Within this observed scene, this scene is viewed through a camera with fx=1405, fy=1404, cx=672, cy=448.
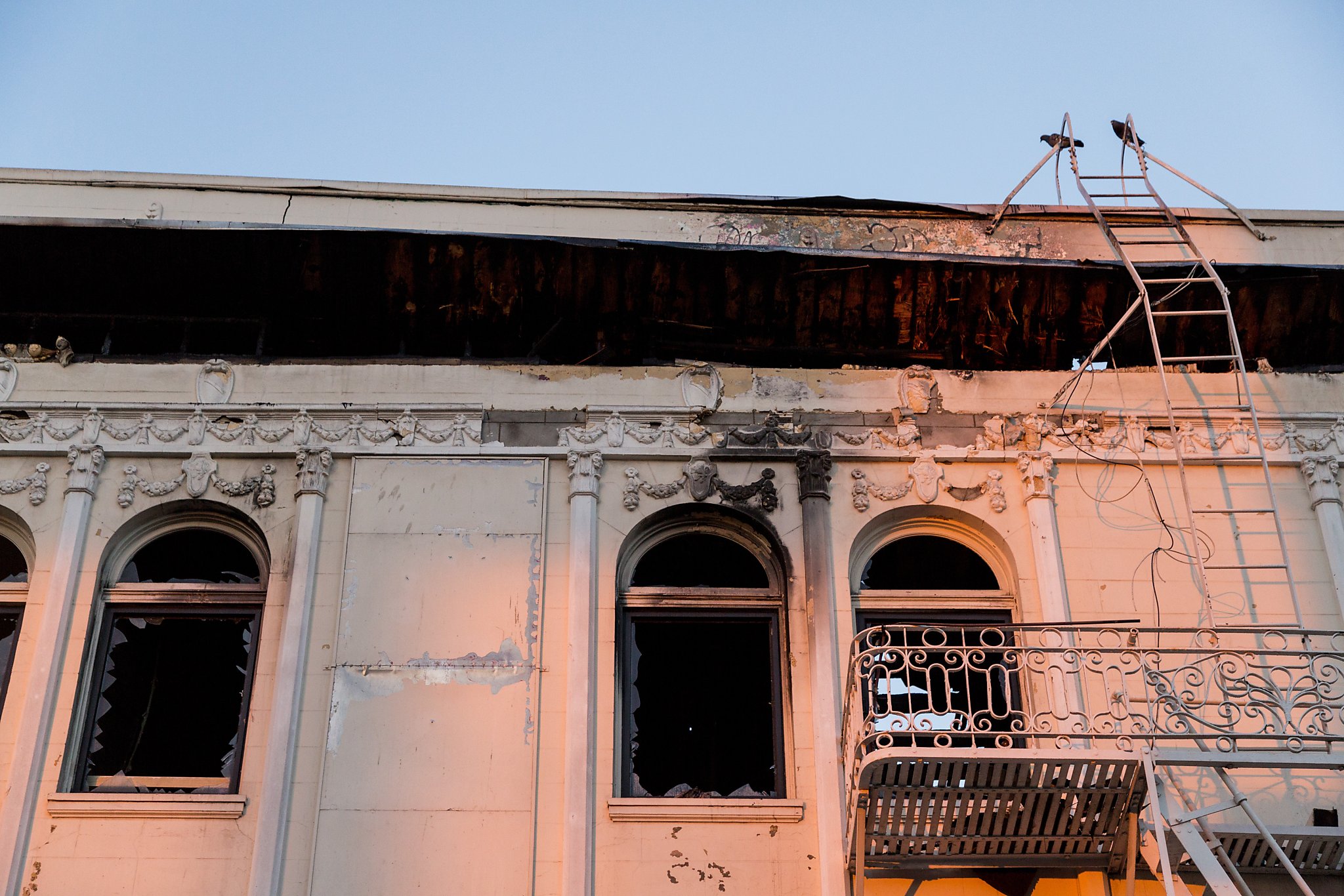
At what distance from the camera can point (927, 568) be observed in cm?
1261

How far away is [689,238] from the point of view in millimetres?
13633

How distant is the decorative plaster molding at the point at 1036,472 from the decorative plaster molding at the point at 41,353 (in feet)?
28.7

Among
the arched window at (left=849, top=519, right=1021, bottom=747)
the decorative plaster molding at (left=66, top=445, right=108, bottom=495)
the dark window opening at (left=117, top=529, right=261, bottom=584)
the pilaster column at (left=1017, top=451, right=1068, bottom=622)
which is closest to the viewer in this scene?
the arched window at (left=849, top=519, right=1021, bottom=747)

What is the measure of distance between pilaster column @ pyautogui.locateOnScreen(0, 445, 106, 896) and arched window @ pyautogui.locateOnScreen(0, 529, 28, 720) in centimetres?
32

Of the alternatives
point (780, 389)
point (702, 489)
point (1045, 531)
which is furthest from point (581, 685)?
point (1045, 531)

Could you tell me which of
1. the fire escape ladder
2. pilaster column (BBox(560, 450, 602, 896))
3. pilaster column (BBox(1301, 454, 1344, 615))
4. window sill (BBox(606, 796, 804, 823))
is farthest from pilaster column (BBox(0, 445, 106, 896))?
pilaster column (BBox(1301, 454, 1344, 615))

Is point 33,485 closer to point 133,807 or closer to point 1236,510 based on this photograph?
point 133,807

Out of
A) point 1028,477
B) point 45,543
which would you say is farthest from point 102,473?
point 1028,477

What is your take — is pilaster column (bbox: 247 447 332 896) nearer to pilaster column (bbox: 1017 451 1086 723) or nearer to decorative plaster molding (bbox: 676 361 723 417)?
decorative plaster molding (bbox: 676 361 723 417)

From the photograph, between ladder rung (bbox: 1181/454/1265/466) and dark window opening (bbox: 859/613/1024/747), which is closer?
dark window opening (bbox: 859/613/1024/747)

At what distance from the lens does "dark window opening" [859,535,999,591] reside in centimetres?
1250

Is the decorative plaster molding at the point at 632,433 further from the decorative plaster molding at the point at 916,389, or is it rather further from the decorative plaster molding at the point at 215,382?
the decorative plaster molding at the point at 215,382

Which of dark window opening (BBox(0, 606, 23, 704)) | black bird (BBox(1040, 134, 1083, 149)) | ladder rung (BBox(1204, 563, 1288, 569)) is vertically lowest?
dark window opening (BBox(0, 606, 23, 704))

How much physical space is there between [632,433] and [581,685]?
245 cm
